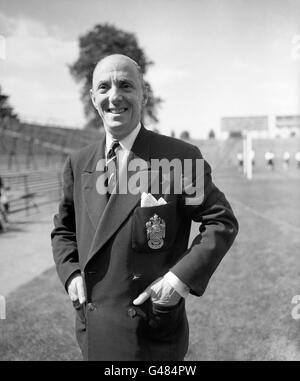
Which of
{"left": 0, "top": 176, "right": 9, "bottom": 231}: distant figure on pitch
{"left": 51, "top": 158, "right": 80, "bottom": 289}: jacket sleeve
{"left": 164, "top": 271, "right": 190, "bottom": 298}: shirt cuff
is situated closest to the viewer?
{"left": 164, "top": 271, "right": 190, "bottom": 298}: shirt cuff

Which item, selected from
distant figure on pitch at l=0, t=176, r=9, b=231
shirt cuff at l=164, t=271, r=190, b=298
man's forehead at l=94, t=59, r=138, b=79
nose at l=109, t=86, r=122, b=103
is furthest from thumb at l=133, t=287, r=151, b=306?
distant figure on pitch at l=0, t=176, r=9, b=231

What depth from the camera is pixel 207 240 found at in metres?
1.89

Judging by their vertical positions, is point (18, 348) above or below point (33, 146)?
below

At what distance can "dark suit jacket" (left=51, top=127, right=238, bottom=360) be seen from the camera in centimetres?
192

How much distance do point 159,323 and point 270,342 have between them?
2.30m

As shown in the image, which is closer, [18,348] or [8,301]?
[18,348]

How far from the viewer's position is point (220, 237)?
1894 mm

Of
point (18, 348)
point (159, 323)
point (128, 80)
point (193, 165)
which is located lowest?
point (18, 348)

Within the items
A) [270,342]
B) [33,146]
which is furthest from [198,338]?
[33,146]

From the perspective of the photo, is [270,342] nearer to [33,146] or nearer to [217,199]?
[217,199]

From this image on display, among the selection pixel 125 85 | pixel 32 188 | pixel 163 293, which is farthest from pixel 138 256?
pixel 32 188

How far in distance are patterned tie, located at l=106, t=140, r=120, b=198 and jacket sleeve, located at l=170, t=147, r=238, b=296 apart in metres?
0.36

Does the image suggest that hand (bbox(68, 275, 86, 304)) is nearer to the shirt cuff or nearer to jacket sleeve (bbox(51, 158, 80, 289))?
jacket sleeve (bbox(51, 158, 80, 289))

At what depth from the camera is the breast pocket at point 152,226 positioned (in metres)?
1.94
